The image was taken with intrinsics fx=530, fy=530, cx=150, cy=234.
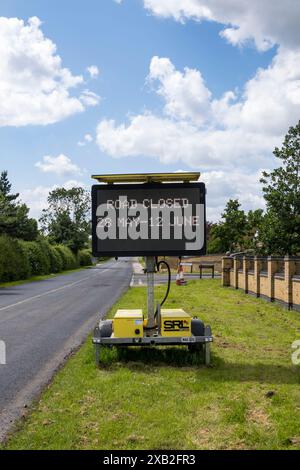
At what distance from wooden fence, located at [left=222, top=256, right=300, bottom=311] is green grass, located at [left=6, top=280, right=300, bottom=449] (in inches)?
248

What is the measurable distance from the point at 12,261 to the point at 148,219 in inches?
1250

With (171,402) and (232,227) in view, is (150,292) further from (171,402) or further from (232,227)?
(232,227)

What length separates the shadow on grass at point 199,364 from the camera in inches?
302

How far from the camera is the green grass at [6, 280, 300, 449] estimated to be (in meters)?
5.22

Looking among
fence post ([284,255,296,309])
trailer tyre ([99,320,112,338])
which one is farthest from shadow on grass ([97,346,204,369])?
fence post ([284,255,296,309])

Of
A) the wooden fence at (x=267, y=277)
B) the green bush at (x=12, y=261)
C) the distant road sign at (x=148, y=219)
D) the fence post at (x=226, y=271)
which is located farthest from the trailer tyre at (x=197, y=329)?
the green bush at (x=12, y=261)

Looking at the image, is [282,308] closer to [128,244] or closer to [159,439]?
[128,244]

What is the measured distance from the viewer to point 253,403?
6.43 m

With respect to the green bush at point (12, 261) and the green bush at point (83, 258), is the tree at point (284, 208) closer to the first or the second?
the green bush at point (12, 261)

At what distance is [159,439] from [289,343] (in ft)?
19.7

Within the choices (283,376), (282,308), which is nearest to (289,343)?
(283,376)

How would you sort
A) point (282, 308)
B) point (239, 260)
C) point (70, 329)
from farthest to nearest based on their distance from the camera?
point (239, 260), point (282, 308), point (70, 329)

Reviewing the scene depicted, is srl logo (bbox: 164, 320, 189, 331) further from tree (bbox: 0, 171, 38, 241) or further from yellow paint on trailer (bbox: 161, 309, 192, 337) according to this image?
tree (bbox: 0, 171, 38, 241)

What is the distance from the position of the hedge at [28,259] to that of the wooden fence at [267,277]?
17.2m
